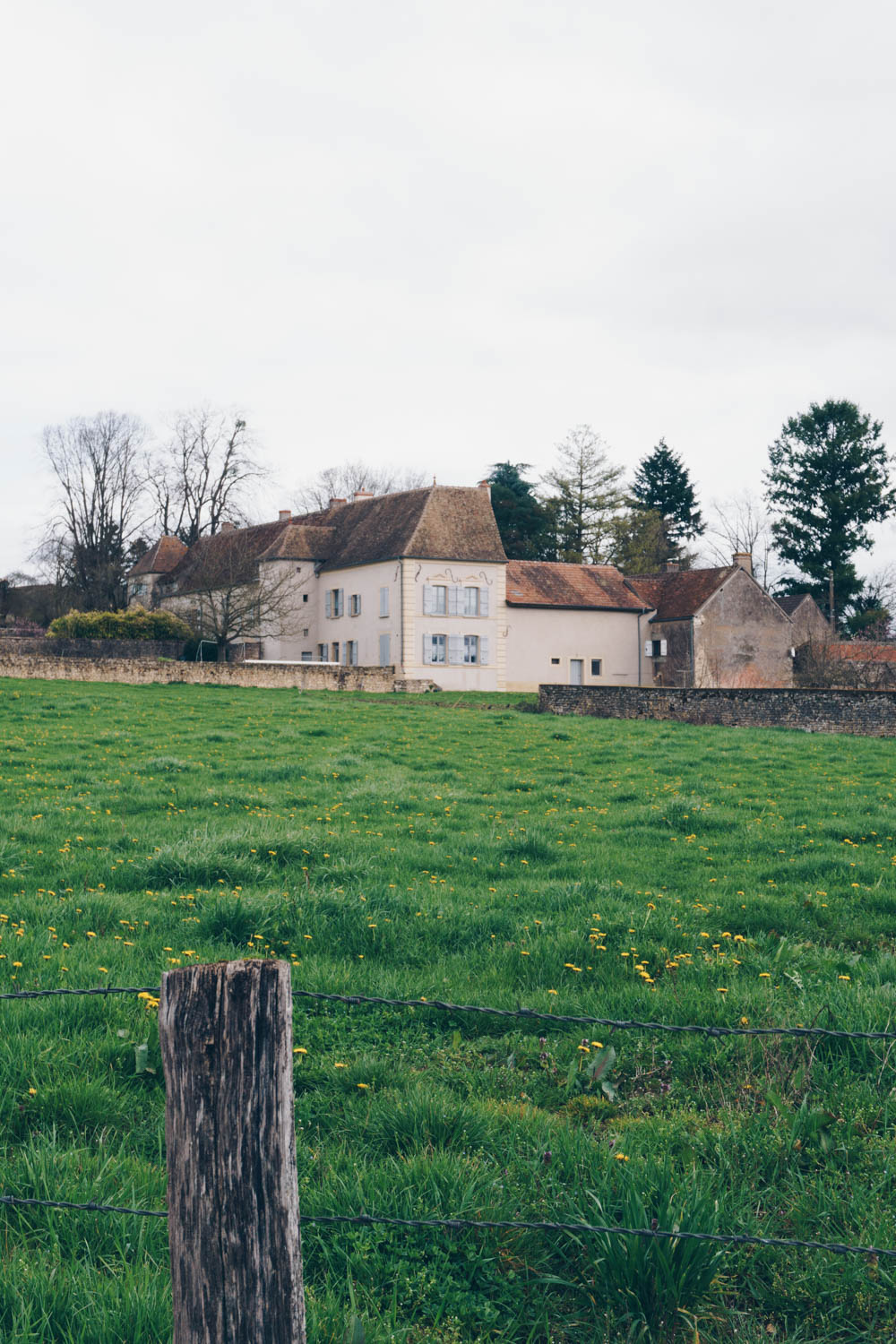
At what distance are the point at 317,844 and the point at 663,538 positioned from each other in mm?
64130

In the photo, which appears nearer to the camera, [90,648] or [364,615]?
[90,648]

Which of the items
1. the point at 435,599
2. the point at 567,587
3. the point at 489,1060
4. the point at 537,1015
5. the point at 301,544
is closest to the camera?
the point at 537,1015

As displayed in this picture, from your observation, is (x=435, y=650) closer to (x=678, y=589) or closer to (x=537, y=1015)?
(x=678, y=589)

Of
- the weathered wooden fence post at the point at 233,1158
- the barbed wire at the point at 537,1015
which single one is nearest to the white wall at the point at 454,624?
the barbed wire at the point at 537,1015

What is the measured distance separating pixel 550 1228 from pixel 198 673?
1351 inches

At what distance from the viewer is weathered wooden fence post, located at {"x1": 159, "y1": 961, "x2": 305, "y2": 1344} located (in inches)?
90.4

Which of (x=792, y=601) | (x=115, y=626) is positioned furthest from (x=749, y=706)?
(x=792, y=601)

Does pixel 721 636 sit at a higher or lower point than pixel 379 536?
lower

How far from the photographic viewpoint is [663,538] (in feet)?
232

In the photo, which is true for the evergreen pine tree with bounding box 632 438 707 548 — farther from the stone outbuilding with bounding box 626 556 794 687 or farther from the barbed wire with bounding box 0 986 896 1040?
the barbed wire with bounding box 0 986 896 1040

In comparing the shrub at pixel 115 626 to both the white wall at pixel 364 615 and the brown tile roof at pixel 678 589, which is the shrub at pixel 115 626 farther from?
the brown tile roof at pixel 678 589

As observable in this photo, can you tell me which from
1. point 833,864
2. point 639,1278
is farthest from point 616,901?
point 639,1278

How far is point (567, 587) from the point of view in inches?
2084

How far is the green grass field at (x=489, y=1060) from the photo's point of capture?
3.21 metres
